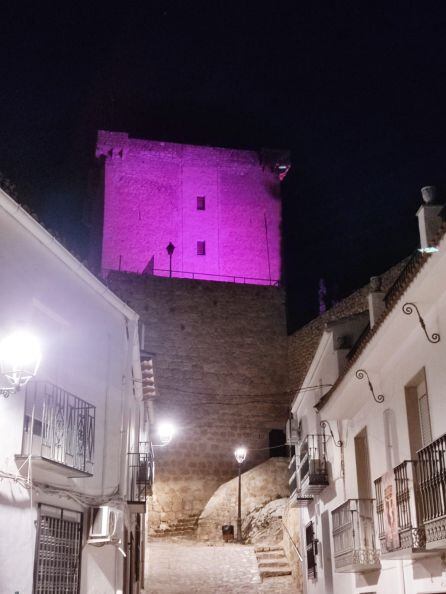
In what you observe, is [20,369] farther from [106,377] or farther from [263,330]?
[263,330]

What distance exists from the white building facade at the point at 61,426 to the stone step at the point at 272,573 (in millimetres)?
6542

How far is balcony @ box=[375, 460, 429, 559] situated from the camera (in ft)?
28.3

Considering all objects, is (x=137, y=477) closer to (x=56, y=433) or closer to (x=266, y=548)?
(x=266, y=548)

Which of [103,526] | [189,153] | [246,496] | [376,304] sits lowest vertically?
[103,526]

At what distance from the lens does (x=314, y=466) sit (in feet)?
52.9

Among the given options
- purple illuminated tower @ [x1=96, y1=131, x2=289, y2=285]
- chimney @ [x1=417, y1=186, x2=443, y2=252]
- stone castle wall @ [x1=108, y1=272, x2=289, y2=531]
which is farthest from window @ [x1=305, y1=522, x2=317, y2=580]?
purple illuminated tower @ [x1=96, y1=131, x2=289, y2=285]

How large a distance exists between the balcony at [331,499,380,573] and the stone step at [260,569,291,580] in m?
7.19

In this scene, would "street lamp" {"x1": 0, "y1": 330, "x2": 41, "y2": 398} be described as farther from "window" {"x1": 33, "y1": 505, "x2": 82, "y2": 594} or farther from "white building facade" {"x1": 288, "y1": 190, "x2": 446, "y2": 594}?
"white building facade" {"x1": 288, "y1": 190, "x2": 446, "y2": 594}

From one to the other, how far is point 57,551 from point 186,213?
98.8 feet

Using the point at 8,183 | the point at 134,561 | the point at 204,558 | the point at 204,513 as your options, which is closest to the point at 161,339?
the point at 204,513

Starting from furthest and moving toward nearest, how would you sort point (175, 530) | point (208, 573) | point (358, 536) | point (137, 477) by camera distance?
point (175, 530) < point (208, 573) < point (137, 477) < point (358, 536)

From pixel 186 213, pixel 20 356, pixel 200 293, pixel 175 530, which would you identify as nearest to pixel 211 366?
pixel 200 293

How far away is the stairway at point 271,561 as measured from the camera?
1908 cm

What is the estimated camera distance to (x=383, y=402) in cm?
1155
